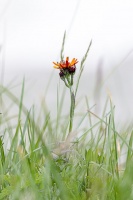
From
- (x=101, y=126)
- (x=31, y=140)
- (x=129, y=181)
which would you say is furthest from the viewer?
(x=101, y=126)

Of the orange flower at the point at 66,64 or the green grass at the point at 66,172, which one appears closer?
the green grass at the point at 66,172

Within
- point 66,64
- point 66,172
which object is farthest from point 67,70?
point 66,172

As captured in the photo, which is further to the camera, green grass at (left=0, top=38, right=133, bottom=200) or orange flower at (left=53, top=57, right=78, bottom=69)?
orange flower at (left=53, top=57, right=78, bottom=69)

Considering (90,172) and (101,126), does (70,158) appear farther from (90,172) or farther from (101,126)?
(101,126)

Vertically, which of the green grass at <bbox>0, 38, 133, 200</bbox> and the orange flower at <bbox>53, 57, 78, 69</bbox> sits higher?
the orange flower at <bbox>53, 57, 78, 69</bbox>

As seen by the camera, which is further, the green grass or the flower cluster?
the flower cluster

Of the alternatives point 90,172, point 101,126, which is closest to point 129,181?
point 90,172

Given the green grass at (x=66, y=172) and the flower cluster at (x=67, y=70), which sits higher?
the flower cluster at (x=67, y=70)

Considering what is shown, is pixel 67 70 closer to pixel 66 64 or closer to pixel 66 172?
pixel 66 64

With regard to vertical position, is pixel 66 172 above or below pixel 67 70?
below

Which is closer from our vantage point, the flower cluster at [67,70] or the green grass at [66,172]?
the green grass at [66,172]

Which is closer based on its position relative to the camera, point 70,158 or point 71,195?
point 71,195
